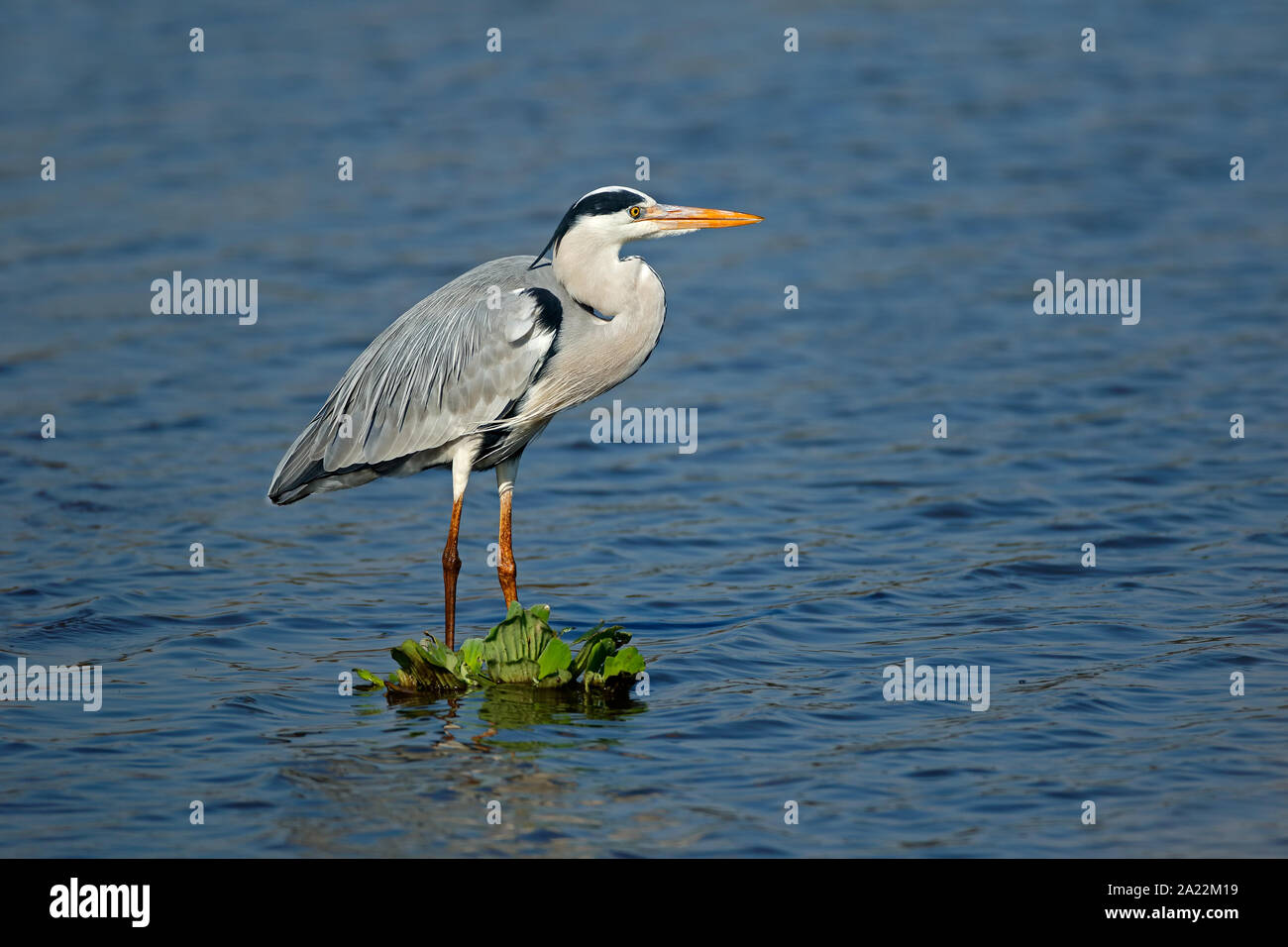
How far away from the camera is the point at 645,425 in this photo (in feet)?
50.7

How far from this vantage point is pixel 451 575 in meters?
10.4

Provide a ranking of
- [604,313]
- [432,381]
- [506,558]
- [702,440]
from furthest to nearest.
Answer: [702,440] < [506,558] < [432,381] < [604,313]

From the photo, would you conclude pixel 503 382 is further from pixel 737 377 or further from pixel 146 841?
pixel 737 377

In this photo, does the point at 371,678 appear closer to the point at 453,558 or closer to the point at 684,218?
A: the point at 453,558

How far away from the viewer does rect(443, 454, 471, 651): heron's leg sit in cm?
1025

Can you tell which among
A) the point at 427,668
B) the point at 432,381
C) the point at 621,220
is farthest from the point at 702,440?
the point at 427,668

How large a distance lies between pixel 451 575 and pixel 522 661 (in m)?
1.10

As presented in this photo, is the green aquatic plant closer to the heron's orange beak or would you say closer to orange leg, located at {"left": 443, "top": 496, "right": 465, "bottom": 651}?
orange leg, located at {"left": 443, "top": 496, "right": 465, "bottom": 651}

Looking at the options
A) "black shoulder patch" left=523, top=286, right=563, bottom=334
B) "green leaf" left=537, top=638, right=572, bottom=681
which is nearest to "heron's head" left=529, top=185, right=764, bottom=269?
"black shoulder patch" left=523, top=286, right=563, bottom=334

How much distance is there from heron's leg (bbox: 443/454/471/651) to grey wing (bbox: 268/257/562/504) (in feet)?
0.65

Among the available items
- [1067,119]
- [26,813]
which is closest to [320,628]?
[26,813]

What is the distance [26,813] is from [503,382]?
3.69 meters

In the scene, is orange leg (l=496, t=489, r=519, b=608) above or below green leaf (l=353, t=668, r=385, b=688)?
above

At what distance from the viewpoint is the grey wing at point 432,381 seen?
1020 centimetres
